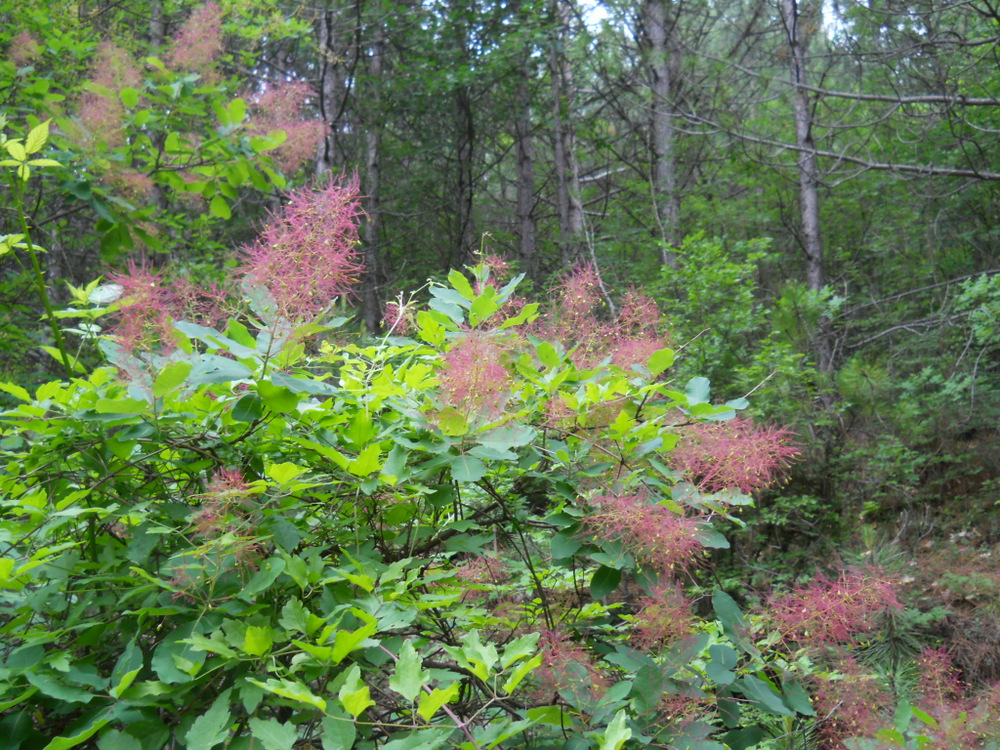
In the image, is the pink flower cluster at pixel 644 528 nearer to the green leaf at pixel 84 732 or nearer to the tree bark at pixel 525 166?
the green leaf at pixel 84 732

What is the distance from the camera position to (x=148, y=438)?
57.0 inches

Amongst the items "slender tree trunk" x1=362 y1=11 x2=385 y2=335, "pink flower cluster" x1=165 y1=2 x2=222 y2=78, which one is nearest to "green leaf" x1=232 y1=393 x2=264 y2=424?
"pink flower cluster" x1=165 y1=2 x2=222 y2=78

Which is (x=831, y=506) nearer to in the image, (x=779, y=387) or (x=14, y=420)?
(x=779, y=387)

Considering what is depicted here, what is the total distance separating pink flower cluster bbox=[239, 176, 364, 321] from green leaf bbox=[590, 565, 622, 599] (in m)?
0.80

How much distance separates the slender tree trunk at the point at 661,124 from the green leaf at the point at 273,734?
30.1 feet

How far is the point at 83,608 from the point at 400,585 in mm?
688

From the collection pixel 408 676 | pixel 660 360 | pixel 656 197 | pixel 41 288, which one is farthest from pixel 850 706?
pixel 656 197

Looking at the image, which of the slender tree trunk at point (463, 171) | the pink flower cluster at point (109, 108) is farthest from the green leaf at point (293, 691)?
the slender tree trunk at point (463, 171)

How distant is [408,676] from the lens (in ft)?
3.80

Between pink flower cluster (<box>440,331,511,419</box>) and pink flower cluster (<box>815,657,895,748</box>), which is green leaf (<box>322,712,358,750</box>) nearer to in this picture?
pink flower cluster (<box>440,331,511,419</box>)

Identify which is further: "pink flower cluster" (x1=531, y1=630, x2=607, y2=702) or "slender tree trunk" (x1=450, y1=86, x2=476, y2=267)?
"slender tree trunk" (x1=450, y1=86, x2=476, y2=267)

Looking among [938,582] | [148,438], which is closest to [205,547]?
[148,438]

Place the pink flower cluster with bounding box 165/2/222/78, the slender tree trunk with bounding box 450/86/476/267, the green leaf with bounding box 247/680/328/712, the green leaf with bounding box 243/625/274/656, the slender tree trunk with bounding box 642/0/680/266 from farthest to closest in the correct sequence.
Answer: the slender tree trunk with bounding box 450/86/476/267
the slender tree trunk with bounding box 642/0/680/266
the pink flower cluster with bounding box 165/2/222/78
the green leaf with bounding box 243/625/274/656
the green leaf with bounding box 247/680/328/712

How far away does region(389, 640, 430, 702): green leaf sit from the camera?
1139mm
